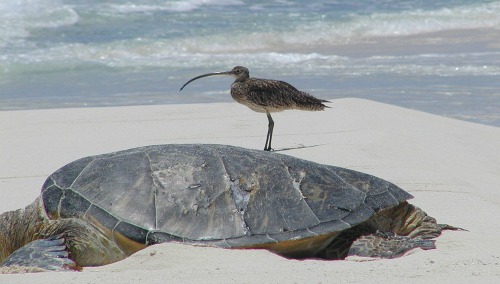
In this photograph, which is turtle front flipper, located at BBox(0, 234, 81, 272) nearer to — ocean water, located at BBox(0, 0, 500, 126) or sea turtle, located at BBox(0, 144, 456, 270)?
sea turtle, located at BBox(0, 144, 456, 270)

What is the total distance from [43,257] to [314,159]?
3697 millimetres

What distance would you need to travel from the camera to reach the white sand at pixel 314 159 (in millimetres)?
4434

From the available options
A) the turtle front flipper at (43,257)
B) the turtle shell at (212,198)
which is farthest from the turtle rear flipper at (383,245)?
the turtle front flipper at (43,257)

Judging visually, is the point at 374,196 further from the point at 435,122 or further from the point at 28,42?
the point at 28,42

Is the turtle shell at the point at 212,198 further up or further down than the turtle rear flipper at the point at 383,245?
further up

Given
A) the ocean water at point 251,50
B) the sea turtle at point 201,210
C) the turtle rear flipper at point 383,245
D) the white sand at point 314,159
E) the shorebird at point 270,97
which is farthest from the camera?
the ocean water at point 251,50

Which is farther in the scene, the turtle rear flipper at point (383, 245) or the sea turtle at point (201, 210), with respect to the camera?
the turtle rear flipper at point (383, 245)

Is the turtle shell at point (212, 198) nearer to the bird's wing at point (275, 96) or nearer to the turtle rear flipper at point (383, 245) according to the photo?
the turtle rear flipper at point (383, 245)

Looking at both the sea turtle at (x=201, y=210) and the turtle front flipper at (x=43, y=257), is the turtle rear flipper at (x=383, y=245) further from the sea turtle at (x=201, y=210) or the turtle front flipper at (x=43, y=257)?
the turtle front flipper at (x=43, y=257)

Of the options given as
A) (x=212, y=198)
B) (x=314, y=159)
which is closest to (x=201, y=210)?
(x=212, y=198)

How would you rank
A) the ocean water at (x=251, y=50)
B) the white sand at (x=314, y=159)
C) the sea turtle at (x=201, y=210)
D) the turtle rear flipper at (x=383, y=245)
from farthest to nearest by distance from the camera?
the ocean water at (x=251, y=50) → the turtle rear flipper at (x=383, y=245) → the sea turtle at (x=201, y=210) → the white sand at (x=314, y=159)

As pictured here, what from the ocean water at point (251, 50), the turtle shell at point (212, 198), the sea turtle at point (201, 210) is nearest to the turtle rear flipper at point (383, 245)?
the sea turtle at point (201, 210)

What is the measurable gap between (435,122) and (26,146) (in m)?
4.40

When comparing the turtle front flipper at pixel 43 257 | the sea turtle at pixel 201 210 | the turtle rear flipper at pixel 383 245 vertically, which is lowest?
the turtle front flipper at pixel 43 257
